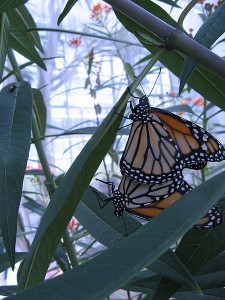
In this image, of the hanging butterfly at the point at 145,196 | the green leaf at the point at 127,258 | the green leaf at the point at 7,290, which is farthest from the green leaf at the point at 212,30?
the green leaf at the point at 7,290

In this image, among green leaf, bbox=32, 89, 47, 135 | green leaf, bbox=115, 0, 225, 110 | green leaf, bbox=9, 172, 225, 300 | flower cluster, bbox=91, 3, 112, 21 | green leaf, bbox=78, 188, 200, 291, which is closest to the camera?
green leaf, bbox=9, 172, 225, 300

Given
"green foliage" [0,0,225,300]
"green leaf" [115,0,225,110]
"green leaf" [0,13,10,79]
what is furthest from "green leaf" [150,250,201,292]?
"green leaf" [0,13,10,79]

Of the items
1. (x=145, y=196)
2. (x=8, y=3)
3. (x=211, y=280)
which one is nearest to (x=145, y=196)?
(x=145, y=196)

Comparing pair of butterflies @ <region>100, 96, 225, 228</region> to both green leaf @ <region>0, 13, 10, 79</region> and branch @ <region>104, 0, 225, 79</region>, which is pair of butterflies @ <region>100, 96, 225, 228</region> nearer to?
branch @ <region>104, 0, 225, 79</region>

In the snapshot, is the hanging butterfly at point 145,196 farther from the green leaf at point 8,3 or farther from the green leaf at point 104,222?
the green leaf at point 8,3

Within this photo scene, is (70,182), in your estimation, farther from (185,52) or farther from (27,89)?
(27,89)

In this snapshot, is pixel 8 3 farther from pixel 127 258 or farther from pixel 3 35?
pixel 127 258

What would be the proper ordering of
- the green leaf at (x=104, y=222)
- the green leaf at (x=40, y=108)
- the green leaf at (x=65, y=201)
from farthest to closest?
the green leaf at (x=40, y=108) → the green leaf at (x=104, y=222) → the green leaf at (x=65, y=201)

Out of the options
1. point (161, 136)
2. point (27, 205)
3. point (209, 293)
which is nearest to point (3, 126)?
point (161, 136)
